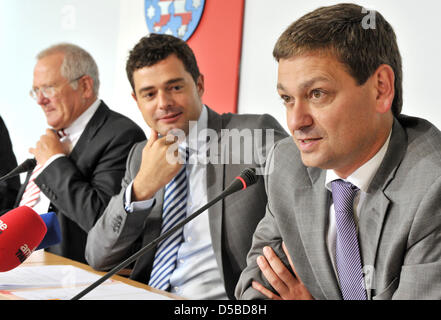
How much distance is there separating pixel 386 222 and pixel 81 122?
6.95 ft

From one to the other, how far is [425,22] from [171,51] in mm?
1320

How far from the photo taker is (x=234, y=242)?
1962 mm

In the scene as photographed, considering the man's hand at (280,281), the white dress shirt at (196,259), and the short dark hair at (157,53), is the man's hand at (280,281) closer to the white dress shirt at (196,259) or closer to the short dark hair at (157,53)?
the white dress shirt at (196,259)

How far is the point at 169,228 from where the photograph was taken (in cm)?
206

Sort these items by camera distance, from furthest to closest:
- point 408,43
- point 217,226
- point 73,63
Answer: point 73,63, point 408,43, point 217,226

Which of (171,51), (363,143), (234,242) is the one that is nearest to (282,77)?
(363,143)

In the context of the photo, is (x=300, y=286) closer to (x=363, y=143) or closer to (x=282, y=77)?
(x=363, y=143)

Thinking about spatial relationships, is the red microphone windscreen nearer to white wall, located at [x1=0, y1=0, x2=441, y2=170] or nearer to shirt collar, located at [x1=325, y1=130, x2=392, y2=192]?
shirt collar, located at [x1=325, y1=130, x2=392, y2=192]

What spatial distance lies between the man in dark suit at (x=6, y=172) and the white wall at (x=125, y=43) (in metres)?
1.11

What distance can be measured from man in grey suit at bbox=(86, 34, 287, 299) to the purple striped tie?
0.63 metres

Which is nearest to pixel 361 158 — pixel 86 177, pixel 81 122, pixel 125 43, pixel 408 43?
pixel 408 43

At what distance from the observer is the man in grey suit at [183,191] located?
1.99 meters

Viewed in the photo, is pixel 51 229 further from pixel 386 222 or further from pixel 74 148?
pixel 386 222

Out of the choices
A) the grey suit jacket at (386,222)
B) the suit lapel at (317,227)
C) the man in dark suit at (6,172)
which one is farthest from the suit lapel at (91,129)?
the suit lapel at (317,227)
